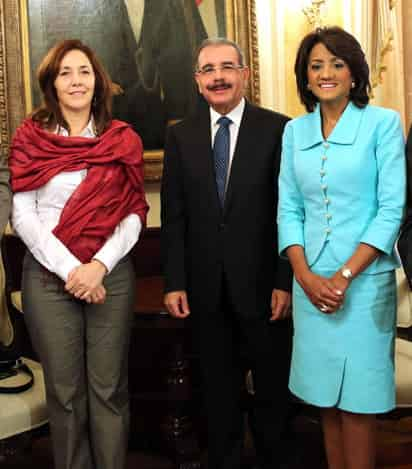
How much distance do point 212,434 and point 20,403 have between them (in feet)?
2.12

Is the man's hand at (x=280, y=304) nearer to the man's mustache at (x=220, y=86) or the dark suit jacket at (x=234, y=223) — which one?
the dark suit jacket at (x=234, y=223)

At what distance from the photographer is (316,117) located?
203cm

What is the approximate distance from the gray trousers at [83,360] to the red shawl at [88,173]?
5.4 inches

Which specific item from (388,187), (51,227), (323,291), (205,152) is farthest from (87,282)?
(388,187)

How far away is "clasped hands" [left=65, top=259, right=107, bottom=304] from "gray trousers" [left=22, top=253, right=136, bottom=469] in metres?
0.06

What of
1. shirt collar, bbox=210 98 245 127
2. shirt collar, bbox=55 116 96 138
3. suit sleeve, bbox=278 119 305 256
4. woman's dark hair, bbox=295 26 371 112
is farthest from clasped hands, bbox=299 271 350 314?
shirt collar, bbox=55 116 96 138

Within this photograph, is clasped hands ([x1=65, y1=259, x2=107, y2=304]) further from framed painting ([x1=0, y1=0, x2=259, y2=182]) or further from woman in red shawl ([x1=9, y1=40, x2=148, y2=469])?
framed painting ([x1=0, y1=0, x2=259, y2=182])

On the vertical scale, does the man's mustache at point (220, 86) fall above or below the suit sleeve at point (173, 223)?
above

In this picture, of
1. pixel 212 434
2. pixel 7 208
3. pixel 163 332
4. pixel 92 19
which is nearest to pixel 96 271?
pixel 7 208

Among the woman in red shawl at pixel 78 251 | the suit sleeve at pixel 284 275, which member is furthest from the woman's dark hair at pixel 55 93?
the suit sleeve at pixel 284 275

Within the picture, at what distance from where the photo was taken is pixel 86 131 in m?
2.21

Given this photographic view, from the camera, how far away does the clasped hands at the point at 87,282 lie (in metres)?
2.03

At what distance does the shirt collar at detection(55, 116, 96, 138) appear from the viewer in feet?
7.19

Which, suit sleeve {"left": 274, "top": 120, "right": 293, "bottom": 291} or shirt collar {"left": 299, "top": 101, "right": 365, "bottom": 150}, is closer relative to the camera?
shirt collar {"left": 299, "top": 101, "right": 365, "bottom": 150}
